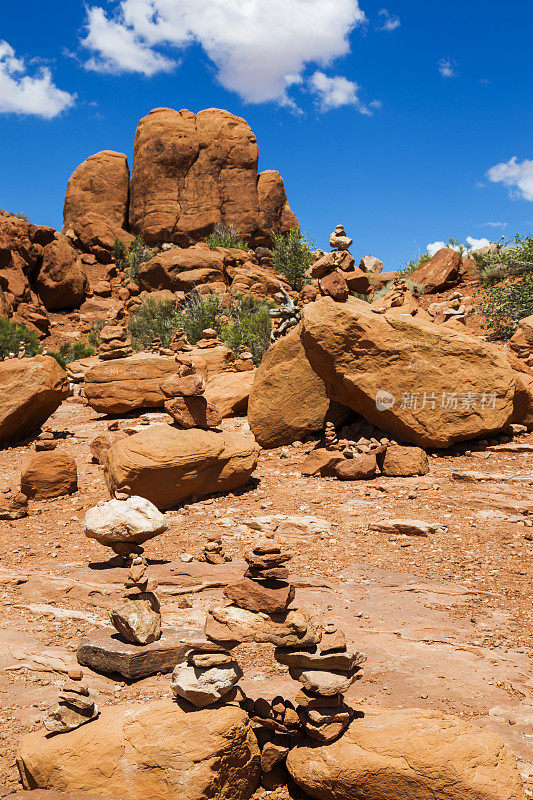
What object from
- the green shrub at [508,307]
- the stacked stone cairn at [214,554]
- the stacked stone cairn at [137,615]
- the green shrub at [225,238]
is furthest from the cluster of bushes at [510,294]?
the green shrub at [225,238]

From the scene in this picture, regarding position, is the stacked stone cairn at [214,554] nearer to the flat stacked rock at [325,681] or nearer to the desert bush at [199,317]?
the flat stacked rock at [325,681]

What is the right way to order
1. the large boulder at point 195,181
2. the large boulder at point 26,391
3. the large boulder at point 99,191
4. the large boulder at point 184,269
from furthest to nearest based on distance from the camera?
1. the large boulder at point 99,191
2. the large boulder at point 195,181
3. the large boulder at point 184,269
4. the large boulder at point 26,391

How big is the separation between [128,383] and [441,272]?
1301cm

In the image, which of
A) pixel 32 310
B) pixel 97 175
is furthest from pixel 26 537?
pixel 97 175

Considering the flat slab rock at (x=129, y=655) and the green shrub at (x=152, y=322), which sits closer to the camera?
the flat slab rock at (x=129, y=655)

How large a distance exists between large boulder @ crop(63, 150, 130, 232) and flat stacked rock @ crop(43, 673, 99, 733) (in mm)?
37603

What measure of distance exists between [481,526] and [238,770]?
15.6 ft

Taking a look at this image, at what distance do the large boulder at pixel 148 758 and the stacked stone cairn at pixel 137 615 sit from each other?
0.89 metres

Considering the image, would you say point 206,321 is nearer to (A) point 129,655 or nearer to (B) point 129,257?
(B) point 129,257

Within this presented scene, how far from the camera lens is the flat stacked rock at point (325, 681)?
11.9 feet

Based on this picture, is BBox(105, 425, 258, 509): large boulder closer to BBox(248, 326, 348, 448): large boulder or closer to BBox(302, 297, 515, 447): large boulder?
BBox(248, 326, 348, 448): large boulder

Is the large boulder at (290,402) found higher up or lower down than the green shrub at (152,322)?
lower down

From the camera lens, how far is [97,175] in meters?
38.9

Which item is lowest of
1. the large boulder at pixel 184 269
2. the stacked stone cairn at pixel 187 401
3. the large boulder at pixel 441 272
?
the stacked stone cairn at pixel 187 401
